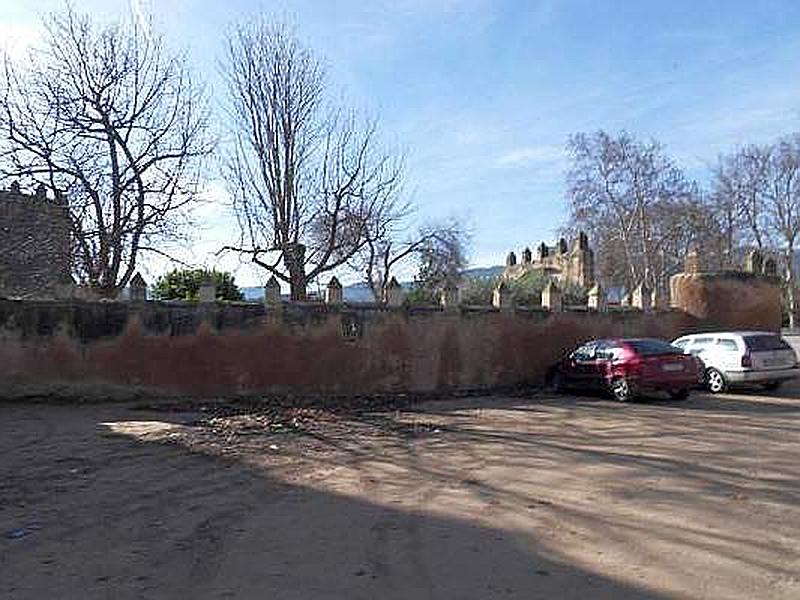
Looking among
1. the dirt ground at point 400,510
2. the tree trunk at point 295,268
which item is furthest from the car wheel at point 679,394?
the tree trunk at point 295,268

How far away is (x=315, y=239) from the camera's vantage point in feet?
92.3

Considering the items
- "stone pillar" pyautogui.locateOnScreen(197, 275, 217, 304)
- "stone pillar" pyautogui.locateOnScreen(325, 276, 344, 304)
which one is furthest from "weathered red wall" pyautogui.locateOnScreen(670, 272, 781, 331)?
"stone pillar" pyautogui.locateOnScreen(197, 275, 217, 304)

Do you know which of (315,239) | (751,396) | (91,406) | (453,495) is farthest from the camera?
(315,239)

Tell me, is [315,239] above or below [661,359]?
above

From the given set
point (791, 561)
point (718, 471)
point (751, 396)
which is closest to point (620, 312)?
point (751, 396)

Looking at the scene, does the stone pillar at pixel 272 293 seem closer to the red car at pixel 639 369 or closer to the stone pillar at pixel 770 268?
the red car at pixel 639 369

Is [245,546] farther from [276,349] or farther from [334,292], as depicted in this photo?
[334,292]

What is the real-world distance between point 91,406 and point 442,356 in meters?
8.70

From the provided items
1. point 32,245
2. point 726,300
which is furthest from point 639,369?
point 32,245

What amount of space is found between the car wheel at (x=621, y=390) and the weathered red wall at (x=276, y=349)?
4.28m

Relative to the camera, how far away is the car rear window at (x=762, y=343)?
59.7ft

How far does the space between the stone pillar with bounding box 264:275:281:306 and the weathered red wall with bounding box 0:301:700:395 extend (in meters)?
0.31

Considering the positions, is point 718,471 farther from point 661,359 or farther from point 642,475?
point 661,359

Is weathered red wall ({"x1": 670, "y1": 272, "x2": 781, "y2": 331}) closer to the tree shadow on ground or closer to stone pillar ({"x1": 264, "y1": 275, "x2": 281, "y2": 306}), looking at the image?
stone pillar ({"x1": 264, "y1": 275, "x2": 281, "y2": 306})
